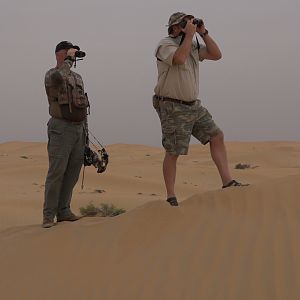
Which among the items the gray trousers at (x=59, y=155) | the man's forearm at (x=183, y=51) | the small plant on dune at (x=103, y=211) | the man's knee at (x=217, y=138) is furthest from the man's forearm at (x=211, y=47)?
the small plant on dune at (x=103, y=211)

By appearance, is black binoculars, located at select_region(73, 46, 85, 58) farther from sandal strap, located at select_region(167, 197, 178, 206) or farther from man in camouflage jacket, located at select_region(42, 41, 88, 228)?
sandal strap, located at select_region(167, 197, 178, 206)

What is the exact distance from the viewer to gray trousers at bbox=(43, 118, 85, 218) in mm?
5117

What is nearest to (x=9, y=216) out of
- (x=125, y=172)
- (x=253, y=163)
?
(x=125, y=172)

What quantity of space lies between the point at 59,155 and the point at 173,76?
1.33 meters

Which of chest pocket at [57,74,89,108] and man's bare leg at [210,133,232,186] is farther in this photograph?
man's bare leg at [210,133,232,186]

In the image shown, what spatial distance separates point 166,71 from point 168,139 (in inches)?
24.9

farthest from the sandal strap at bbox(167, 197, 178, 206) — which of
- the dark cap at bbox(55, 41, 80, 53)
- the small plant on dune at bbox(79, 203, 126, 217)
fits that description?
the small plant on dune at bbox(79, 203, 126, 217)

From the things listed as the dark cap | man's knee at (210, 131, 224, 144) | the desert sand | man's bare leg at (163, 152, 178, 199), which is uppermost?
the dark cap

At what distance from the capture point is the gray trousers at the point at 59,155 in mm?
5117

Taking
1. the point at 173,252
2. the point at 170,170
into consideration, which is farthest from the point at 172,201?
the point at 173,252

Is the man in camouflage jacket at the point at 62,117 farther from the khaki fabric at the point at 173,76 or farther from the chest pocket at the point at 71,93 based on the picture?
the khaki fabric at the point at 173,76

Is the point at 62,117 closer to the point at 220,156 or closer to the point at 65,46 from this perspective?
the point at 65,46

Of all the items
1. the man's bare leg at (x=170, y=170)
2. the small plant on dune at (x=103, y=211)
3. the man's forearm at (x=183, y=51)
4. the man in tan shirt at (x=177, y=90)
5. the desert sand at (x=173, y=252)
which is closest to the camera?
the desert sand at (x=173, y=252)

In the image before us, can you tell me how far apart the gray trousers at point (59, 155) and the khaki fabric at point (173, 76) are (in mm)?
938
